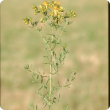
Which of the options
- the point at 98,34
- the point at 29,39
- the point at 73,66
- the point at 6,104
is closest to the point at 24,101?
the point at 6,104

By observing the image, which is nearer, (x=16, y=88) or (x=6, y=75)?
(x=16, y=88)

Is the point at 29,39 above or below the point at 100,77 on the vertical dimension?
above

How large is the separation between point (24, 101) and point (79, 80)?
1859mm

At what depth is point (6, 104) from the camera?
599 centimetres

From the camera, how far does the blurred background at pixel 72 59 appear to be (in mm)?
5720

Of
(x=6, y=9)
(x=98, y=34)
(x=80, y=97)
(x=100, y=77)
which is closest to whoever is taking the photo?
(x=80, y=97)

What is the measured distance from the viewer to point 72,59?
752 cm

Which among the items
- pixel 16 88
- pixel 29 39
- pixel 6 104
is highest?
pixel 29 39

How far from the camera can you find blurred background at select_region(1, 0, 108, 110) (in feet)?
18.8

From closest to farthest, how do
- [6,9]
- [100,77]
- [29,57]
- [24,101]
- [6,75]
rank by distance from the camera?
[24,101]
[100,77]
[6,75]
[29,57]
[6,9]

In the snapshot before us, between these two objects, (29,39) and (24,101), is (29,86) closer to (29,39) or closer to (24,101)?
(24,101)

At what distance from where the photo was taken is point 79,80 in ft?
21.0

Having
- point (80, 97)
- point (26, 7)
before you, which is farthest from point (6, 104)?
point (26, 7)

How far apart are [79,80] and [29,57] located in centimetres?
247
